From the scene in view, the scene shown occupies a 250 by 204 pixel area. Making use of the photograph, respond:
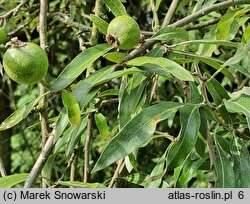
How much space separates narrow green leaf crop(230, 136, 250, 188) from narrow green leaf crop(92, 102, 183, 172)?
7.1 inches

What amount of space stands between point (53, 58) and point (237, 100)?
195 centimetres

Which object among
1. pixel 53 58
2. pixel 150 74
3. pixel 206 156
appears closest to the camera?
pixel 150 74

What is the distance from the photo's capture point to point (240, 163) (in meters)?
1.14

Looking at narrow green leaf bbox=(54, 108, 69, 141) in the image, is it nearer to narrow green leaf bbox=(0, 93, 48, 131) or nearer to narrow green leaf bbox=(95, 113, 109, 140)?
narrow green leaf bbox=(0, 93, 48, 131)

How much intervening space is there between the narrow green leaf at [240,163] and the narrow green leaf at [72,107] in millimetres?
366

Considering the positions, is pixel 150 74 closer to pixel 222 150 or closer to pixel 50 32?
pixel 222 150

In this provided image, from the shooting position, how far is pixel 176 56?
52.6 inches

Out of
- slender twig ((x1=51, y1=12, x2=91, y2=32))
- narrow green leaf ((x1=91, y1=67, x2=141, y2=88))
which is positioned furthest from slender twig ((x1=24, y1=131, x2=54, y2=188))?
slender twig ((x1=51, y1=12, x2=91, y2=32))

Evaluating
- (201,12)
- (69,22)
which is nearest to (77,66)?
(201,12)

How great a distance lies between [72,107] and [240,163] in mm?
398

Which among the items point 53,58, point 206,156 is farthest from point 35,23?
point 206,156

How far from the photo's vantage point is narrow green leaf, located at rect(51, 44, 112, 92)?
103 cm

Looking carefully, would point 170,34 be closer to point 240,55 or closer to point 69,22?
point 240,55

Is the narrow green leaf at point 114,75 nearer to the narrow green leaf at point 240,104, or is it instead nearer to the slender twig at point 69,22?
the narrow green leaf at point 240,104
